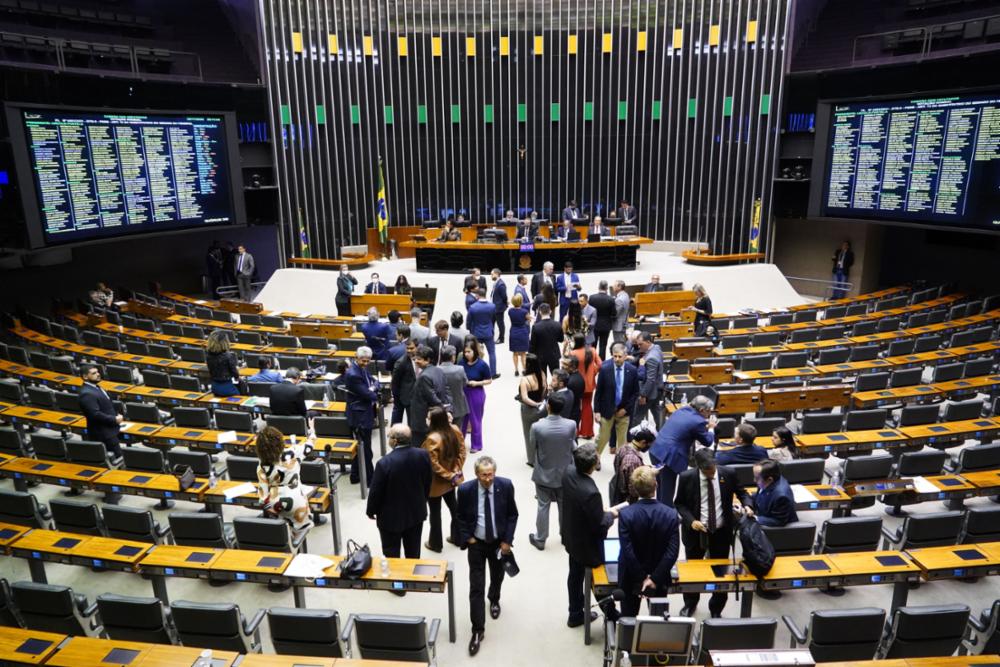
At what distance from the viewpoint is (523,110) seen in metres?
19.8

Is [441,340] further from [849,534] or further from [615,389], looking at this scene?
[849,534]

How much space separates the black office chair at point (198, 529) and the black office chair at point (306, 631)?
145 centimetres

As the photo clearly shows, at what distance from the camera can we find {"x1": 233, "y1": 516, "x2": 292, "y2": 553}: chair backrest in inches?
190

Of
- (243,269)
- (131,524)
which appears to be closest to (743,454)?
(131,524)

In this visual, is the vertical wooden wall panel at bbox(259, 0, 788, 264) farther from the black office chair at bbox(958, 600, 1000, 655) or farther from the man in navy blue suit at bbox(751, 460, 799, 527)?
the black office chair at bbox(958, 600, 1000, 655)

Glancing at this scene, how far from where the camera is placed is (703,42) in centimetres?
1838

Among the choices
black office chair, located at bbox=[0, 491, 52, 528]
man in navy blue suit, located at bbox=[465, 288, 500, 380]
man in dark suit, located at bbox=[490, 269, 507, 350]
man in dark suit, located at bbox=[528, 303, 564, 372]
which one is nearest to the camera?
black office chair, located at bbox=[0, 491, 52, 528]

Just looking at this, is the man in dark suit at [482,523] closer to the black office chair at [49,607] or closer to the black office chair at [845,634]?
the black office chair at [845,634]

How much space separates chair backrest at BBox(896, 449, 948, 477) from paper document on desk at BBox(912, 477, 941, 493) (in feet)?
1.33

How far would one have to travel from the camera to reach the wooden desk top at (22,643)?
3.67m

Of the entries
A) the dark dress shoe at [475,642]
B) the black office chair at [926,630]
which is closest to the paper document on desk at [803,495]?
the black office chair at [926,630]

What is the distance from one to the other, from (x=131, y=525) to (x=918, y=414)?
767 cm

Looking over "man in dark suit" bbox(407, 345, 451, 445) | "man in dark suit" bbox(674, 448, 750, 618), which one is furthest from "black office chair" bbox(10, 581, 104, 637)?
"man in dark suit" bbox(674, 448, 750, 618)

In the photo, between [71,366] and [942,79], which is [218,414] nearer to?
[71,366]
